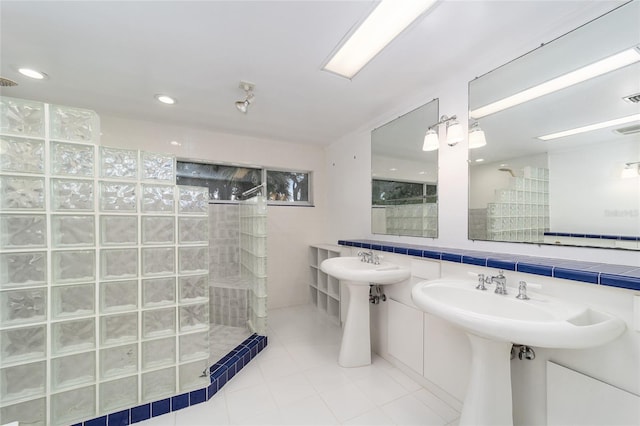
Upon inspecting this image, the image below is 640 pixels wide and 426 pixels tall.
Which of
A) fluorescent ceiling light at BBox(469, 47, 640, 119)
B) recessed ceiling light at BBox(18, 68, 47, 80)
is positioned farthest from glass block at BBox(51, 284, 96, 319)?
fluorescent ceiling light at BBox(469, 47, 640, 119)

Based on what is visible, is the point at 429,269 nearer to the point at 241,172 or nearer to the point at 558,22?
the point at 558,22

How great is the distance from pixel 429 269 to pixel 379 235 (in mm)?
839

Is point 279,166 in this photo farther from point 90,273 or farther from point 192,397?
point 192,397

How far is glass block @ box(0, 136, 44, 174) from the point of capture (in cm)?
121

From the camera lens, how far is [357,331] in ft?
6.65

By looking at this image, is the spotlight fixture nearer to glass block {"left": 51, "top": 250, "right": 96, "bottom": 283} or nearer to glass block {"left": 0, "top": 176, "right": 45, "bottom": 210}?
glass block {"left": 0, "top": 176, "right": 45, "bottom": 210}

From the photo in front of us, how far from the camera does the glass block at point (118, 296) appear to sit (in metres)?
1.40

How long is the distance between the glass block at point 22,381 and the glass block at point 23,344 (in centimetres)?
4

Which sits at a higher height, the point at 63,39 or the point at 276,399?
the point at 63,39

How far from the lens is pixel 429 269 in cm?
172

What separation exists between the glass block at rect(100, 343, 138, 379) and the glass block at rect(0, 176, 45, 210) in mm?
862

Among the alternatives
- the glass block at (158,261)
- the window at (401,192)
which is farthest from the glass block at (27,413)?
the window at (401,192)

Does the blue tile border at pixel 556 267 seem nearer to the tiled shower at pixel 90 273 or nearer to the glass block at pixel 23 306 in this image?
the tiled shower at pixel 90 273

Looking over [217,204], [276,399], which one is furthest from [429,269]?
[217,204]
